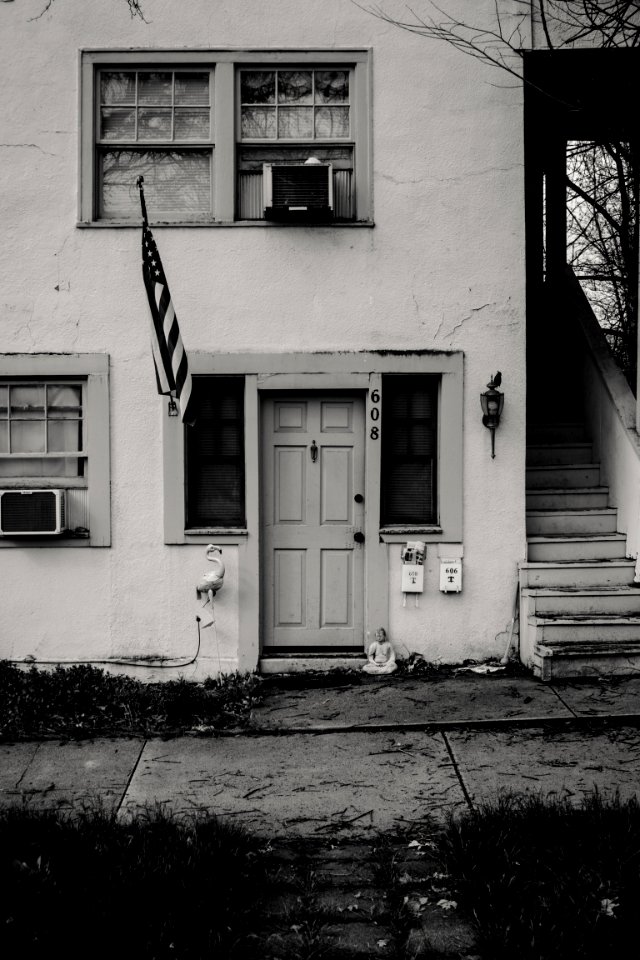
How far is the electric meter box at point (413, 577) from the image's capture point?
7.36 m

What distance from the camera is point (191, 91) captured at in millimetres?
7414

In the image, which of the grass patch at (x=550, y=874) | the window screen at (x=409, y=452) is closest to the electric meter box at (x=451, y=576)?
the window screen at (x=409, y=452)

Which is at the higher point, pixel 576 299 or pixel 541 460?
pixel 576 299

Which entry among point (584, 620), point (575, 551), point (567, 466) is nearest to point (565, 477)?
point (567, 466)

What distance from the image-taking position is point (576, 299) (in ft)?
32.2

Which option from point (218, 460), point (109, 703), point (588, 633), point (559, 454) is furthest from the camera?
point (559, 454)

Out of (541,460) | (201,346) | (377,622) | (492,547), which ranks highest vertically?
(201,346)

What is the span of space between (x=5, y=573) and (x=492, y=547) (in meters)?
4.14

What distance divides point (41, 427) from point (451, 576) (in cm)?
373

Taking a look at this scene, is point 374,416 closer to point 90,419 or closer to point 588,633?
point 90,419

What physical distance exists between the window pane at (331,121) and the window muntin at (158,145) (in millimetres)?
930

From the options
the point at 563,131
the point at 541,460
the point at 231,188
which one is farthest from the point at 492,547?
the point at 563,131

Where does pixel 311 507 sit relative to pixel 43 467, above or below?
below

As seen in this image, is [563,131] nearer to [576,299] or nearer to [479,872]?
[576,299]
